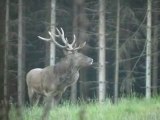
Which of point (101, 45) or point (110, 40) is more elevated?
point (110, 40)

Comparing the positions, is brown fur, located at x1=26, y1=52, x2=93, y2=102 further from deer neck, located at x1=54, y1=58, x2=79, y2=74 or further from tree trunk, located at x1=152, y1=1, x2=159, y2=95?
tree trunk, located at x1=152, y1=1, x2=159, y2=95

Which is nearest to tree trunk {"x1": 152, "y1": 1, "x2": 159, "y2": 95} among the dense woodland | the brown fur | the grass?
the dense woodland

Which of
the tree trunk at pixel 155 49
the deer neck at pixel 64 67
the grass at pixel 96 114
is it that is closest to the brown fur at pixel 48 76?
the deer neck at pixel 64 67

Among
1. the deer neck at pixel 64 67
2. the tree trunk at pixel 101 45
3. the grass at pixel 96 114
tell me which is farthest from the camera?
the tree trunk at pixel 101 45

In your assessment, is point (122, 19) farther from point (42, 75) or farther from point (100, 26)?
point (42, 75)

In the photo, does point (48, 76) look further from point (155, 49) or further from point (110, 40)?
point (110, 40)

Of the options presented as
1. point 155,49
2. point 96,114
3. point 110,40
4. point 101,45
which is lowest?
point 96,114

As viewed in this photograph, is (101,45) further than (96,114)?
Yes

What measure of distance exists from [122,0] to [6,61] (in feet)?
69.5

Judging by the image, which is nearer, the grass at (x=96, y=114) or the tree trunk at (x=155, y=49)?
the grass at (x=96, y=114)

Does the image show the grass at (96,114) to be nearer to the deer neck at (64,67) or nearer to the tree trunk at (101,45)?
the deer neck at (64,67)

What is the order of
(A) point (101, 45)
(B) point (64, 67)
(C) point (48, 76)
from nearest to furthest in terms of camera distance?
1. (B) point (64, 67)
2. (C) point (48, 76)
3. (A) point (101, 45)

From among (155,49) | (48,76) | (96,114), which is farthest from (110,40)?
(96,114)

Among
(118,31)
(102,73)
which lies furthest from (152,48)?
(102,73)
